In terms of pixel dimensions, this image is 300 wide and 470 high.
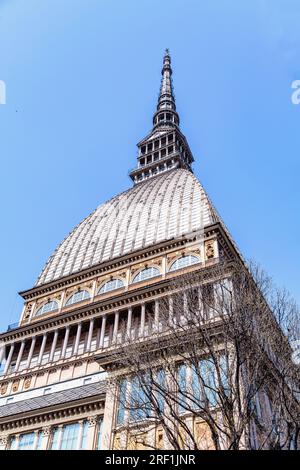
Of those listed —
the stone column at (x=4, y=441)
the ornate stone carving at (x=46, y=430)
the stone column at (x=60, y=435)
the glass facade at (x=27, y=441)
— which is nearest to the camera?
the stone column at (x=60, y=435)

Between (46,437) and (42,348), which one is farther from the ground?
(42,348)

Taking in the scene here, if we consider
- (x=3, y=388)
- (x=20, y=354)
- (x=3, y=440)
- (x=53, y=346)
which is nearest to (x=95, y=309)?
(x=53, y=346)

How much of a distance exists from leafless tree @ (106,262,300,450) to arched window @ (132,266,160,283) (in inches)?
785

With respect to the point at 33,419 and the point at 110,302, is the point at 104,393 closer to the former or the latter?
the point at 33,419

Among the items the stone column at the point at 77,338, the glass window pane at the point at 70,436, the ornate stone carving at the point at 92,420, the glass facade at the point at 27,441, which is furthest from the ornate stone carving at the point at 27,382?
the ornate stone carving at the point at 92,420

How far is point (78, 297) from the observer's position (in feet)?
152

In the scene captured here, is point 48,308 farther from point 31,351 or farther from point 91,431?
point 91,431

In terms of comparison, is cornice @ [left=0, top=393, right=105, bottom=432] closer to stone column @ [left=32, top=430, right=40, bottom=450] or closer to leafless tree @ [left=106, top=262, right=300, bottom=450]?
stone column @ [left=32, top=430, right=40, bottom=450]

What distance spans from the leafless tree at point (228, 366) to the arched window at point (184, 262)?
1826cm

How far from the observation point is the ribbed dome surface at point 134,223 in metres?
48.6

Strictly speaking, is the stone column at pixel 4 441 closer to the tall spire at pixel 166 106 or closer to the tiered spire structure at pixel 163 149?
the tiered spire structure at pixel 163 149

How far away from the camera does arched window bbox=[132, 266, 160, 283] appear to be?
140 feet

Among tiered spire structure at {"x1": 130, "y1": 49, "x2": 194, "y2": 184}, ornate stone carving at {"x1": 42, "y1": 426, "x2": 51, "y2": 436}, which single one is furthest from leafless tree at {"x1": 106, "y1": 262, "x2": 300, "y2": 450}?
tiered spire structure at {"x1": 130, "y1": 49, "x2": 194, "y2": 184}

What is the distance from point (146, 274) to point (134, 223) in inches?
458
